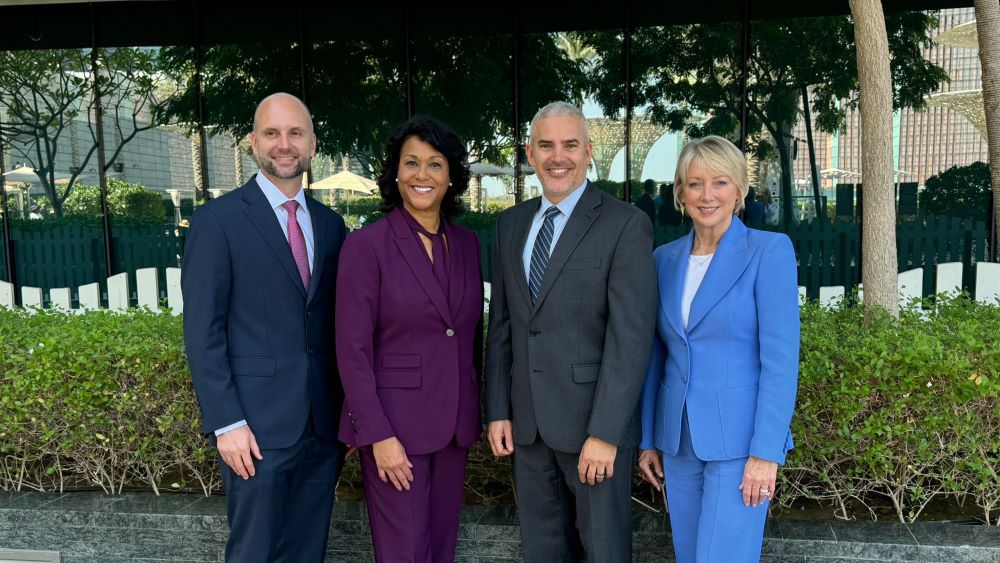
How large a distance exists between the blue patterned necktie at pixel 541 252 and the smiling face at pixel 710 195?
0.45 metres

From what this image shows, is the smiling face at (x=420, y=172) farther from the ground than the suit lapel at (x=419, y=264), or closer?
farther from the ground

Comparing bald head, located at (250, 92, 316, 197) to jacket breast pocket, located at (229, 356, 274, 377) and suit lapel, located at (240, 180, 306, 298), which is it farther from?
jacket breast pocket, located at (229, 356, 274, 377)

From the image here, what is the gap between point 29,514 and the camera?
3266 millimetres

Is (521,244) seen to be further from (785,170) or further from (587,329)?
(785,170)

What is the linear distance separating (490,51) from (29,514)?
5.95 m

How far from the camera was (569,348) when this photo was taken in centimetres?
226

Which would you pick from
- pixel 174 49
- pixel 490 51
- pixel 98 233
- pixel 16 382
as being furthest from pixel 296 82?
pixel 16 382

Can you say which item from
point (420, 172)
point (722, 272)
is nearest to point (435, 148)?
point (420, 172)

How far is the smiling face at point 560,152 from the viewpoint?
2.30m

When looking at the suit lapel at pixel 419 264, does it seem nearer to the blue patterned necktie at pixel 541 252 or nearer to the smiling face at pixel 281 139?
the blue patterned necktie at pixel 541 252

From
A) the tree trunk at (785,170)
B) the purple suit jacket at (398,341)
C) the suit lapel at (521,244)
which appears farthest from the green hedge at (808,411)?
the tree trunk at (785,170)

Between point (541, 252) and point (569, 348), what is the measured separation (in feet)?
1.11

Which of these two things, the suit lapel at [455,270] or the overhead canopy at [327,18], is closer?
the suit lapel at [455,270]

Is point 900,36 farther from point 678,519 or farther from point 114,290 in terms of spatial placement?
point 114,290
